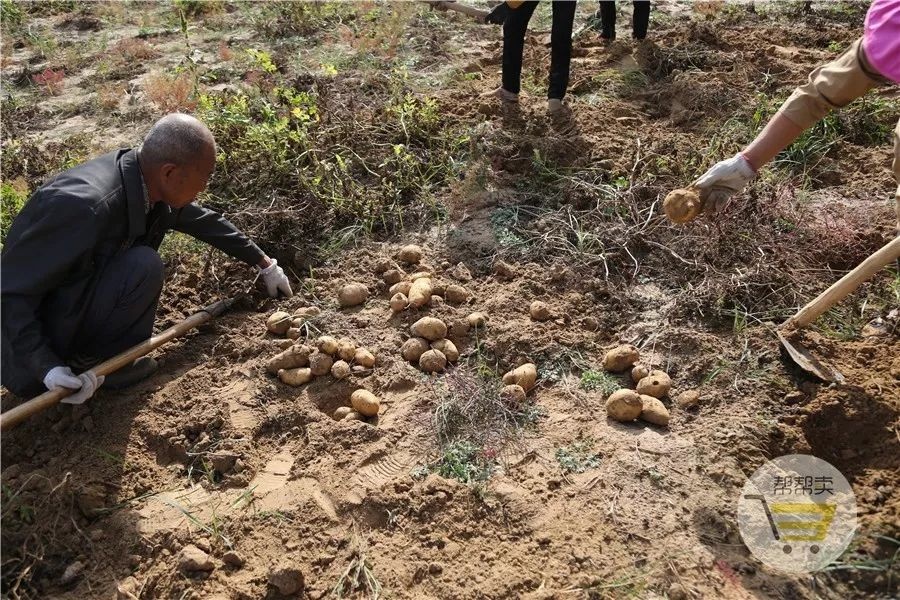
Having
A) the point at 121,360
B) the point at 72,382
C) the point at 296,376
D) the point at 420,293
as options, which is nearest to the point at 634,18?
the point at 420,293

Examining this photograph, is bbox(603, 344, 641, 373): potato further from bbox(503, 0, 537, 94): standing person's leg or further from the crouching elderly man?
bbox(503, 0, 537, 94): standing person's leg

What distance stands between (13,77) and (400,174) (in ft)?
14.1

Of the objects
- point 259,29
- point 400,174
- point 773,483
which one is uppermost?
point 259,29

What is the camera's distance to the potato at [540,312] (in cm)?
305

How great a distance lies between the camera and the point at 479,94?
4.77 m

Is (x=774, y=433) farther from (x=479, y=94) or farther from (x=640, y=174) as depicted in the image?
(x=479, y=94)

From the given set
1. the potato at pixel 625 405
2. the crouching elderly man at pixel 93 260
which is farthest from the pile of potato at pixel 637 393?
the crouching elderly man at pixel 93 260

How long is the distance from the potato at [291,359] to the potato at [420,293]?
527 millimetres

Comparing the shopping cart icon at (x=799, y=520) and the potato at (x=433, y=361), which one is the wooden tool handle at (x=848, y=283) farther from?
the potato at (x=433, y=361)

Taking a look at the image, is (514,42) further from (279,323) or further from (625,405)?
(625,405)

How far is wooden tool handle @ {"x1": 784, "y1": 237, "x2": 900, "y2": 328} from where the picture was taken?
2422mm

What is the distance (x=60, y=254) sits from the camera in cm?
253

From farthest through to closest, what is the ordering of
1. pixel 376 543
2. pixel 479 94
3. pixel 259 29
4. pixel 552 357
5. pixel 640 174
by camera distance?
pixel 259 29 < pixel 479 94 < pixel 640 174 < pixel 552 357 < pixel 376 543

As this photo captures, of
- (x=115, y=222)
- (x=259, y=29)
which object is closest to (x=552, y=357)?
(x=115, y=222)
